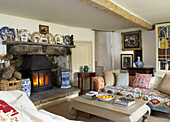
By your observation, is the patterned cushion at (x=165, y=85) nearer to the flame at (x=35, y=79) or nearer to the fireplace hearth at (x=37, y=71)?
the fireplace hearth at (x=37, y=71)

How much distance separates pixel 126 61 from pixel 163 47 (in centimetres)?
157

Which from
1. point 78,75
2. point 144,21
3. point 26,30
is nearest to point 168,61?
point 144,21

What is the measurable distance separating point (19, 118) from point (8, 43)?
272 cm

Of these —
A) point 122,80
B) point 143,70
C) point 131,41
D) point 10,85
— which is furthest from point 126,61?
point 10,85

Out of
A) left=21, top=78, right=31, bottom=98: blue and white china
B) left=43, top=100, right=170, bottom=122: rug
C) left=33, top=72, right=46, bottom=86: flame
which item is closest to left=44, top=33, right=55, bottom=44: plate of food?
left=33, top=72, right=46, bottom=86: flame

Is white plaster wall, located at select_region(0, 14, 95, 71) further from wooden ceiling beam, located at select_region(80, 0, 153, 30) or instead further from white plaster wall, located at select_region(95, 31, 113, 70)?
wooden ceiling beam, located at select_region(80, 0, 153, 30)

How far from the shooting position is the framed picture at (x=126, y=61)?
5750mm

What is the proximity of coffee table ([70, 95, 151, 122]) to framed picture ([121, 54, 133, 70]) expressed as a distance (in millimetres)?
3173

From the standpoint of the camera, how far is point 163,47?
4.63 m

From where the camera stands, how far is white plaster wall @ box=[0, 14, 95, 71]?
3.65 metres

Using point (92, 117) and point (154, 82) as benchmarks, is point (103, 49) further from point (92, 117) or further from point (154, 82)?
point (92, 117)

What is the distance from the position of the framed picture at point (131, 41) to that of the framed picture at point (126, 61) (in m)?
0.29

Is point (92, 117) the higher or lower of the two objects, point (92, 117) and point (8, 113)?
the lower

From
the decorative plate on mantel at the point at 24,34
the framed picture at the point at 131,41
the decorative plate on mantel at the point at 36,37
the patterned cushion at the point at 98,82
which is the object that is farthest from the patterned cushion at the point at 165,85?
the decorative plate on mantel at the point at 24,34
